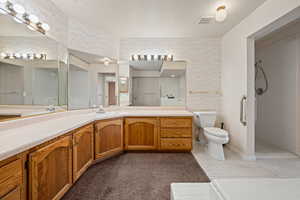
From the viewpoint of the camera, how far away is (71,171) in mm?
1646

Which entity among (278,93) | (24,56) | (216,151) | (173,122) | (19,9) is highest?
(19,9)

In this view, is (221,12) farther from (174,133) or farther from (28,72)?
(28,72)

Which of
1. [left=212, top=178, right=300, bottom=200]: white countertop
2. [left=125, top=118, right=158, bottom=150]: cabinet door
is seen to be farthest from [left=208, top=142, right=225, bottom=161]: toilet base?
[left=212, top=178, right=300, bottom=200]: white countertop

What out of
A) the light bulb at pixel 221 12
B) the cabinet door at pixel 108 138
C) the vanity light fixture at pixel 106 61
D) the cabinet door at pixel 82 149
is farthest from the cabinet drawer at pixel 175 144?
the light bulb at pixel 221 12

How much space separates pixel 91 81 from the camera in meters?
2.89

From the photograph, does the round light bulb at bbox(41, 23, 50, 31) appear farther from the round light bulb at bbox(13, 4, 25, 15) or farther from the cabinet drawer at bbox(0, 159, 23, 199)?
the cabinet drawer at bbox(0, 159, 23, 199)

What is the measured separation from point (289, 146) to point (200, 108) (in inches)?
69.5

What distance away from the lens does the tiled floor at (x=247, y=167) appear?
6.64 ft

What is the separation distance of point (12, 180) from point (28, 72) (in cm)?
136

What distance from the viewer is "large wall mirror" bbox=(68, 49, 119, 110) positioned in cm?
263

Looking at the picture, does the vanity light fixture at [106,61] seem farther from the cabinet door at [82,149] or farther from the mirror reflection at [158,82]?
the cabinet door at [82,149]

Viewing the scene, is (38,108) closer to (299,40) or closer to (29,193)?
(29,193)

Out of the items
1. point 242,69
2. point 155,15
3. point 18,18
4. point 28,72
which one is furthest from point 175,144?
point 18,18

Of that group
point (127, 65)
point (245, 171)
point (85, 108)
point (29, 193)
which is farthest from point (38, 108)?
point (245, 171)
